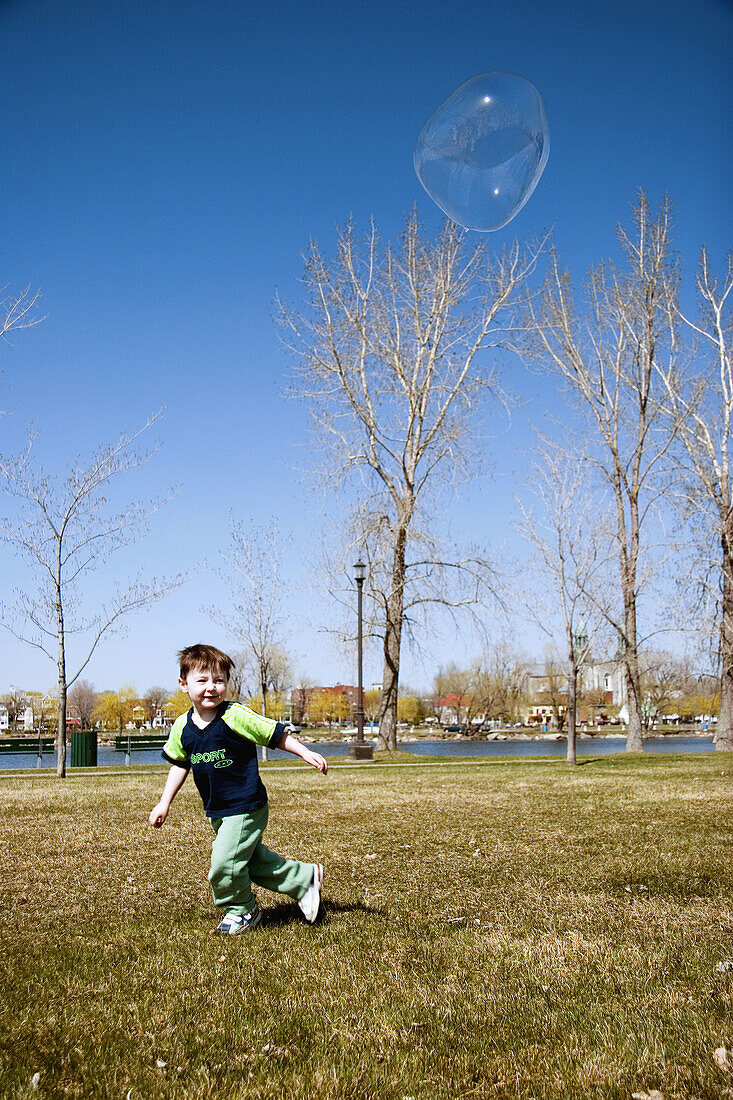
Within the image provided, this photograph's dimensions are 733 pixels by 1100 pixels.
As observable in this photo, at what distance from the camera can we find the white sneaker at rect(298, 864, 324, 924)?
15.3ft

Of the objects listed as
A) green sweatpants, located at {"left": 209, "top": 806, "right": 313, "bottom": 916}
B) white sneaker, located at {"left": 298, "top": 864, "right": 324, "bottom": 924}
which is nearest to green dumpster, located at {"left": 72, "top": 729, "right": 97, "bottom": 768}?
green sweatpants, located at {"left": 209, "top": 806, "right": 313, "bottom": 916}

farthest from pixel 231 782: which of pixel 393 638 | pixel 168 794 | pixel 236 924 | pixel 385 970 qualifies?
pixel 393 638

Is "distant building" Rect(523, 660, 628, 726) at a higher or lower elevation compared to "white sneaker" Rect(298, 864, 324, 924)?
lower

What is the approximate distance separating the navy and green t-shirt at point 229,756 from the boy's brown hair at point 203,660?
24 centimetres

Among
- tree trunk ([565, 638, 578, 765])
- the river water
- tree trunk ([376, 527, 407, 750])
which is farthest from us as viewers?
the river water

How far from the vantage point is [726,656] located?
86.0 feet

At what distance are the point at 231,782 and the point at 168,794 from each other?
406mm

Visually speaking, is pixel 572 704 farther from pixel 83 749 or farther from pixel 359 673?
pixel 83 749

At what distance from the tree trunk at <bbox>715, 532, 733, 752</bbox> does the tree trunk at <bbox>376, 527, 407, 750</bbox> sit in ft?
31.9

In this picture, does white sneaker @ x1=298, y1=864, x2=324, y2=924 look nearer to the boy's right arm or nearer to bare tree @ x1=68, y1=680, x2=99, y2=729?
the boy's right arm

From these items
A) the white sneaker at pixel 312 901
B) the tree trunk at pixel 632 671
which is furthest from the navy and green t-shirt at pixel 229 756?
the tree trunk at pixel 632 671

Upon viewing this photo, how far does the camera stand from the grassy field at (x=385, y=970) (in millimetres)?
2791

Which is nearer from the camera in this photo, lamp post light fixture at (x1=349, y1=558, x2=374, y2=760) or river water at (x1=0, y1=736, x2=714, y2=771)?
lamp post light fixture at (x1=349, y1=558, x2=374, y2=760)

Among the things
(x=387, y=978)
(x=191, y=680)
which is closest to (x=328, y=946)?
(x=387, y=978)
